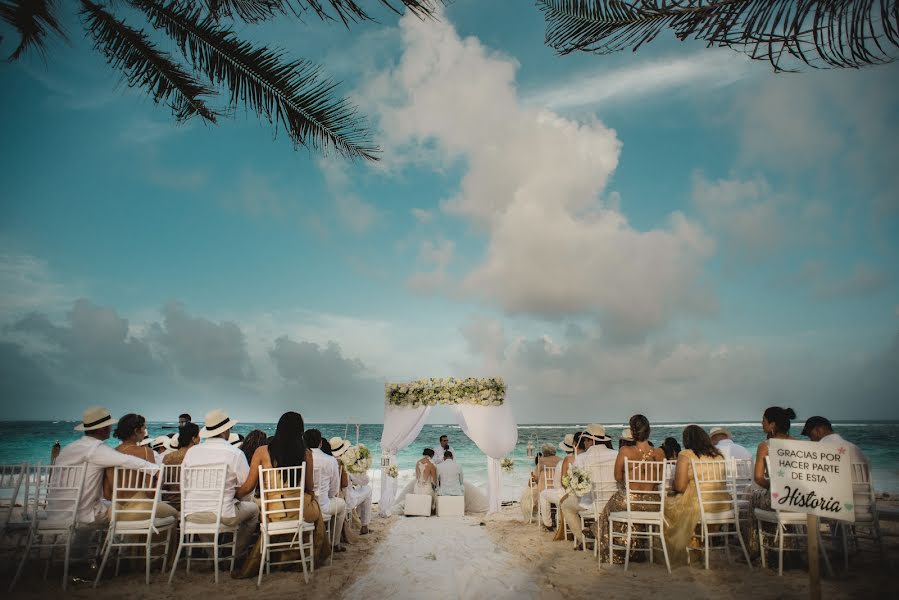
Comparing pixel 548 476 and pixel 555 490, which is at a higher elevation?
pixel 548 476

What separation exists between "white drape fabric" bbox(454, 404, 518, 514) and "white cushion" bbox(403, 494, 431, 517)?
1.46 m

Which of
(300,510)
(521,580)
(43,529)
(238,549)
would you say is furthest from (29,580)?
(521,580)

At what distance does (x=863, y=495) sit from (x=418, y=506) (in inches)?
314

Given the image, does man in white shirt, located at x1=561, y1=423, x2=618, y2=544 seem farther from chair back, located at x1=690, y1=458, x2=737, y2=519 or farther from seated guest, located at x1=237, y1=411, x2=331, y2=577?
seated guest, located at x1=237, y1=411, x2=331, y2=577

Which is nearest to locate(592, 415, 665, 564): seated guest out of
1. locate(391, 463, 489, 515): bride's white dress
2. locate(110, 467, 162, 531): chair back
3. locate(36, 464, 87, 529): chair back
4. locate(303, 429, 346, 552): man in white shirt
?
locate(303, 429, 346, 552): man in white shirt

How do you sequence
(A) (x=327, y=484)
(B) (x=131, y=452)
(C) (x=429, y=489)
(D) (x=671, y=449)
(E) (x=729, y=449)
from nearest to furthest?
(B) (x=131, y=452)
(A) (x=327, y=484)
(E) (x=729, y=449)
(D) (x=671, y=449)
(C) (x=429, y=489)

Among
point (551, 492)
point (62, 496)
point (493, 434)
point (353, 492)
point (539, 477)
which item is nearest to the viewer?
point (62, 496)

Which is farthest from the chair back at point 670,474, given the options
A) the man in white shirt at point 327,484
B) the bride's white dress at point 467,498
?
the bride's white dress at point 467,498

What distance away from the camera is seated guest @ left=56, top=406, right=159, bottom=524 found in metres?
5.20

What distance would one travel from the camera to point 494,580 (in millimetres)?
5527

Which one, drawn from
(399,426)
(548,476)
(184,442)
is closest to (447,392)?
(399,426)

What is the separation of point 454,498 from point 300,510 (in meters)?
6.45

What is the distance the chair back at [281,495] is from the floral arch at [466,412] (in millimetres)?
6173

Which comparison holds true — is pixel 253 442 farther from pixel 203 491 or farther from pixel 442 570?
pixel 442 570
